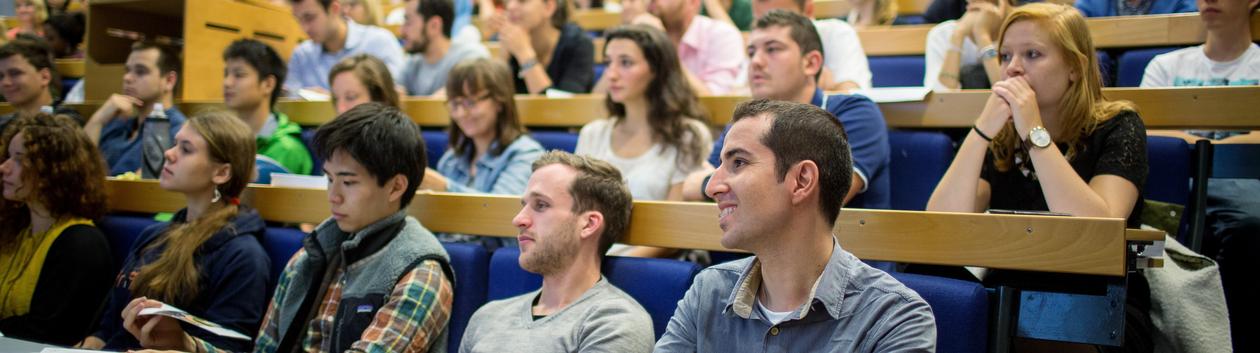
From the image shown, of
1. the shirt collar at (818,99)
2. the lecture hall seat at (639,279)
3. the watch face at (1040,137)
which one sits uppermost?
the shirt collar at (818,99)

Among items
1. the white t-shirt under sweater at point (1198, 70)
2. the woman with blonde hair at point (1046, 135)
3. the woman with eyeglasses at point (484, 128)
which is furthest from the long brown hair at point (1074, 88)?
the woman with eyeglasses at point (484, 128)

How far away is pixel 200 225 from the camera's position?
7.36 ft

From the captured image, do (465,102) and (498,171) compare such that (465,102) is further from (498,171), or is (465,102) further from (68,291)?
(68,291)

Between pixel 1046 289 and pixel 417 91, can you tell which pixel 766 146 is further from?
pixel 417 91

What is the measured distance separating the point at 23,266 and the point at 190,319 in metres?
0.91

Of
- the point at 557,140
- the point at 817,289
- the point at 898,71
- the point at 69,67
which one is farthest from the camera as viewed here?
the point at 69,67

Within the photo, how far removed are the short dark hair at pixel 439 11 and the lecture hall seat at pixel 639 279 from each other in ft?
6.42

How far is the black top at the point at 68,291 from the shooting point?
7.69 feet

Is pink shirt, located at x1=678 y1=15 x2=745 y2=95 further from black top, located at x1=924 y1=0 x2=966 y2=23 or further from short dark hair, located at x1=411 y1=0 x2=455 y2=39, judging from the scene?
short dark hair, located at x1=411 y1=0 x2=455 y2=39

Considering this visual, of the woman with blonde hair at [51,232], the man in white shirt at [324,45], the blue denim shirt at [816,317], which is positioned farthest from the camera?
the man in white shirt at [324,45]

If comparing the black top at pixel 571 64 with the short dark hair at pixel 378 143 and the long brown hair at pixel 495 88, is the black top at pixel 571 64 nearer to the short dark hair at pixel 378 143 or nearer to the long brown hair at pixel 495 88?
the long brown hair at pixel 495 88

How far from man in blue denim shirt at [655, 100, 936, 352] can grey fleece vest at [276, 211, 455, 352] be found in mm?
→ 702

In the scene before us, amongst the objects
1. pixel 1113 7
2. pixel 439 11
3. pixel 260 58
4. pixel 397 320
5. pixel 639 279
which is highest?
pixel 1113 7

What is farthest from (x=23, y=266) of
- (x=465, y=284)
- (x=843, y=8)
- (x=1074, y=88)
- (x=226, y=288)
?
(x=843, y=8)
